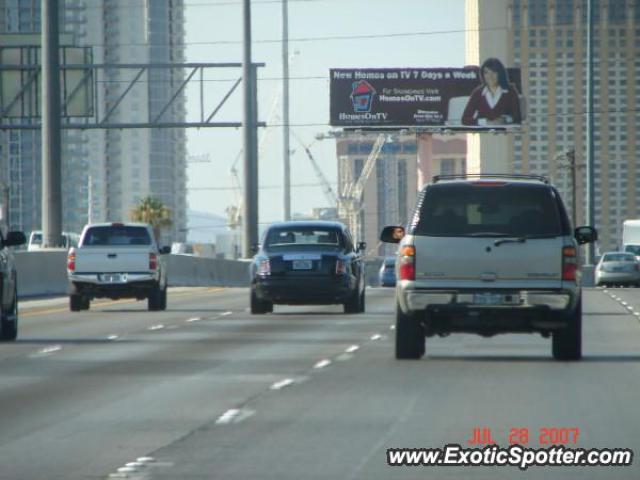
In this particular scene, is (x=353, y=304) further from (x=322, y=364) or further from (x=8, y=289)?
(x=322, y=364)

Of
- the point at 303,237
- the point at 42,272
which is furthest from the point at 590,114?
the point at 303,237

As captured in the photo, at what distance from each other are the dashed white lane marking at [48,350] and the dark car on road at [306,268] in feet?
32.1

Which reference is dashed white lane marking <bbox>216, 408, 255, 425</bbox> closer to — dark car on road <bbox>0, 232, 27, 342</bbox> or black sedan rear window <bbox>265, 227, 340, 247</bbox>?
dark car on road <bbox>0, 232, 27, 342</bbox>

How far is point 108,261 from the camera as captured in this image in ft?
120

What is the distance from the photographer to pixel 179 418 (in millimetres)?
14203

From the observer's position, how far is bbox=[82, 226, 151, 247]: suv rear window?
123 feet

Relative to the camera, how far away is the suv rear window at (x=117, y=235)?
3756 centimetres

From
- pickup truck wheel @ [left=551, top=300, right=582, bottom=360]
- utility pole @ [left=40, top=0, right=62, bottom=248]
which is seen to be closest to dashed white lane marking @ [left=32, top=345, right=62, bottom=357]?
pickup truck wheel @ [left=551, top=300, right=582, bottom=360]

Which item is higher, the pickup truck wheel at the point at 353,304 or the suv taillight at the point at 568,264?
the suv taillight at the point at 568,264

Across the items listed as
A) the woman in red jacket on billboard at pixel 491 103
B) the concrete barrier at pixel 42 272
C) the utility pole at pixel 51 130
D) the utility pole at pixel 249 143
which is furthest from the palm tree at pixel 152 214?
the concrete barrier at pixel 42 272

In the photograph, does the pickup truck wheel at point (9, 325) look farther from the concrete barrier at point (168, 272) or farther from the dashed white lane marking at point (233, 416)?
the concrete barrier at point (168, 272)

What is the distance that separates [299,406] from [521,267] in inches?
219

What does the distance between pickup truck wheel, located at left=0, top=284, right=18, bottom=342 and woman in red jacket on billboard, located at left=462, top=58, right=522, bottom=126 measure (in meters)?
65.1

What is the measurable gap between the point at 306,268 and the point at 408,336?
13098 millimetres
